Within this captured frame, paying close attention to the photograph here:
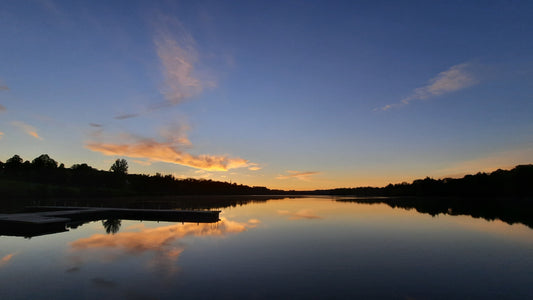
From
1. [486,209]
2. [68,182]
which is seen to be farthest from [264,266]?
[68,182]

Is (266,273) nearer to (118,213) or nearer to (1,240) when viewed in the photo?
(1,240)

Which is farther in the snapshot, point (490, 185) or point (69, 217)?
point (490, 185)

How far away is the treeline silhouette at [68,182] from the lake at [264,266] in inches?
3384

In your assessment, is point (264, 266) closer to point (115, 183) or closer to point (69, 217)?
point (69, 217)

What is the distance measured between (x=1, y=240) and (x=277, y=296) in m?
25.3

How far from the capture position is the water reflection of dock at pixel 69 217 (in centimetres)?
2680

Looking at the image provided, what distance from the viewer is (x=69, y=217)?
1439 inches

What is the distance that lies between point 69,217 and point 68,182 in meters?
101

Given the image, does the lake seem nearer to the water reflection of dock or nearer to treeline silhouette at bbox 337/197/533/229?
the water reflection of dock

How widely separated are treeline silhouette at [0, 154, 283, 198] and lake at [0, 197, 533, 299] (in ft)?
282

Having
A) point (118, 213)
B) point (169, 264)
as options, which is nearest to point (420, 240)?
point (169, 264)

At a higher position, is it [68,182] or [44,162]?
[44,162]

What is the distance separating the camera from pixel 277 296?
36.7 ft

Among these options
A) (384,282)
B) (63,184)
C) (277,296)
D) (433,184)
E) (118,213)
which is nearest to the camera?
(277,296)
